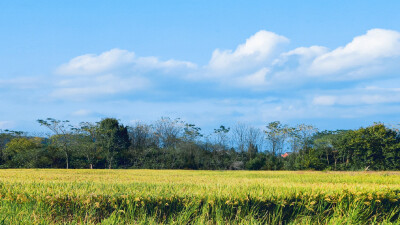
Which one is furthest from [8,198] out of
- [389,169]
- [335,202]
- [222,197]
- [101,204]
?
[389,169]

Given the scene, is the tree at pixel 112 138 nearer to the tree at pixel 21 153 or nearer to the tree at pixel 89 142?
the tree at pixel 89 142

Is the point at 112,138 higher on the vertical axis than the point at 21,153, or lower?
higher

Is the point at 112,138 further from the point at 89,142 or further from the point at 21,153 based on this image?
the point at 21,153

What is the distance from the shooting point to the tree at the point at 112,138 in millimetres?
26281

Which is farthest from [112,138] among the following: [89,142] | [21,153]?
[21,153]

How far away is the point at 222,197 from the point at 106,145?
2232cm

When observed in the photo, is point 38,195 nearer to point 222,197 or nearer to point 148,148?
point 222,197

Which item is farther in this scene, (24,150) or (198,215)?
(24,150)

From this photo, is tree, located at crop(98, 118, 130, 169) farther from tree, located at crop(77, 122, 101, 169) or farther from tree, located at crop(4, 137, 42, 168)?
tree, located at crop(4, 137, 42, 168)

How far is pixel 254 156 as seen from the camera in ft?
91.6

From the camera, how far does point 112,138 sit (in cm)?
2669

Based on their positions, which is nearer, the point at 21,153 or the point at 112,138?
the point at 21,153

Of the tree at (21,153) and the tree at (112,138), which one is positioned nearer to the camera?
the tree at (21,153)

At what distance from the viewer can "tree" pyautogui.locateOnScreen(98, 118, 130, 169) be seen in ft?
86.2
